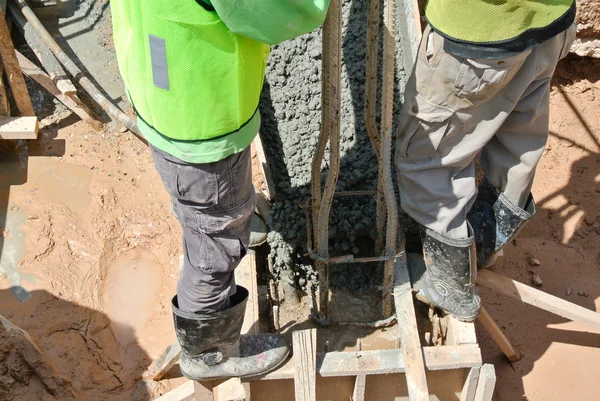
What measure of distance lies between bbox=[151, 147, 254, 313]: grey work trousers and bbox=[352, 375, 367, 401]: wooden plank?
76cm

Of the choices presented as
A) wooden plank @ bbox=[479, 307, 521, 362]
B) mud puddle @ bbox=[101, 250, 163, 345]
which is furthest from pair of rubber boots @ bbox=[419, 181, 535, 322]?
mud puddle @ bbox=[101, 250, 163, 345]

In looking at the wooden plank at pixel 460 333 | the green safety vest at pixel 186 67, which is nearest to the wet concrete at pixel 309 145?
the wooden plank at pixel 460 333

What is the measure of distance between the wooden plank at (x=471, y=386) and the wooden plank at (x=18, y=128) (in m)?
3.48

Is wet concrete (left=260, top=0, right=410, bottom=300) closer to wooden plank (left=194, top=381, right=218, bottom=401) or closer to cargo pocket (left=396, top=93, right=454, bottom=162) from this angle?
cargo pocket (left=396, top=93, right=454, bottom=162)

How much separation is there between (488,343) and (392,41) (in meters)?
2.26

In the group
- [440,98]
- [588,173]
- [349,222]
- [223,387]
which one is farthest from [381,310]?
[588,173]

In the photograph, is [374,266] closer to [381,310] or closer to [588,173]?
[381,310]

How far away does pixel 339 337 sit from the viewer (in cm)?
346

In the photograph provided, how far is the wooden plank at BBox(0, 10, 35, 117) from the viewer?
4520mm

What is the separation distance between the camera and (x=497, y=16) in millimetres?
2285

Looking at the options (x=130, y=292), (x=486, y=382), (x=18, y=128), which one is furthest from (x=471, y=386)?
(x=18, y=128)

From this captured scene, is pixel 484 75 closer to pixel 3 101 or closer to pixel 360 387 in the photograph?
pixel 360 387

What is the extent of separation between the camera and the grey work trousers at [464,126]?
249 cm

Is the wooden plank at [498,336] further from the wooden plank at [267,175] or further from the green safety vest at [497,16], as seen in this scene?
the green safety vest at [497,16]
